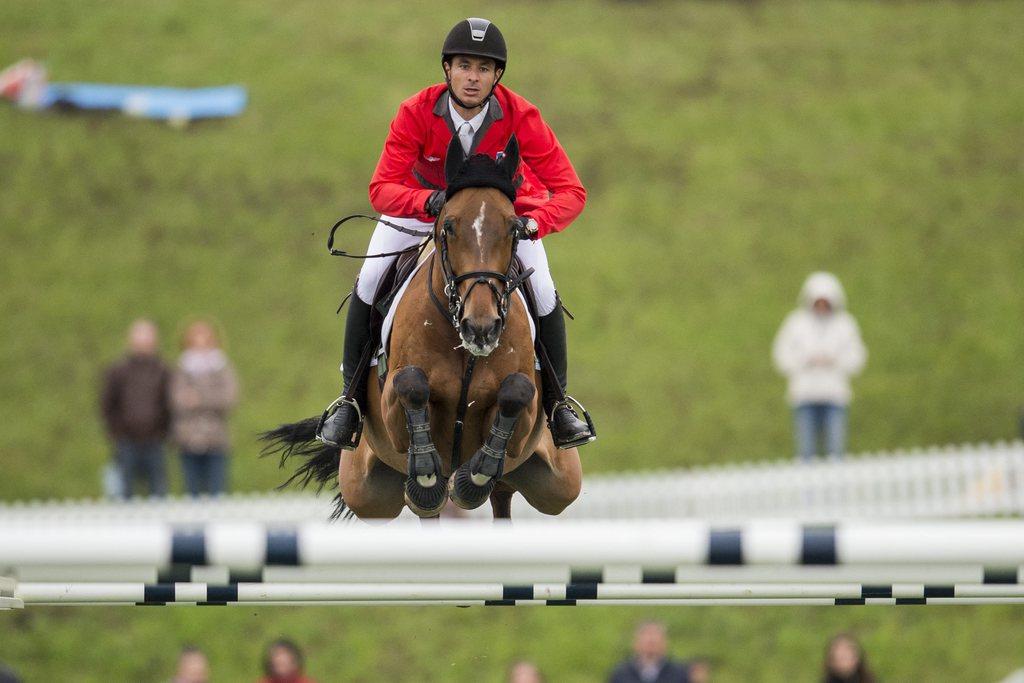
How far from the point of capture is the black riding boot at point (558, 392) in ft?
22.2

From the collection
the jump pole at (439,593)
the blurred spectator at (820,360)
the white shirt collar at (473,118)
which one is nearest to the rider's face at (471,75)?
the white shirt collar at (473,118)

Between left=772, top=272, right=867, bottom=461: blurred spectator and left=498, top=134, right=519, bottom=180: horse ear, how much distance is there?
8.46 meters

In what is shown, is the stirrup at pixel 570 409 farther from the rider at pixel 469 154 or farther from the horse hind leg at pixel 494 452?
the horse hind leg at pixel 494 452

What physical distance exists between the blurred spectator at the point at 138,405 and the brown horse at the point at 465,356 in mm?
7960

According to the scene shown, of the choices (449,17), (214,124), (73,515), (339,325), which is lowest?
(73,515)

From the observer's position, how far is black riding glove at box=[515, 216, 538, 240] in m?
6.01

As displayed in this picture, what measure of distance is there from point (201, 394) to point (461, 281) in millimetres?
8350

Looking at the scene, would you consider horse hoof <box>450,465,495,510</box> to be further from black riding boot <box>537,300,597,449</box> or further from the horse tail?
the horse tail

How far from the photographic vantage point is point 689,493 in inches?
587

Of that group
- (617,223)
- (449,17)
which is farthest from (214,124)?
(617,223)

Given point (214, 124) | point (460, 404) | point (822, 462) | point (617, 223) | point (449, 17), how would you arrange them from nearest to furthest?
point (460, 404) → point (822, 462) → point (617, 223) → point (214, 124) → point (449, 17)

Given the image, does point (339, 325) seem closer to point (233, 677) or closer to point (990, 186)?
point (233, 677)

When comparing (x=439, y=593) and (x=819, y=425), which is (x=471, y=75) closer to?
(x=439, y=593)

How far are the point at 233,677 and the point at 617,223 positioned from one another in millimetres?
10454
